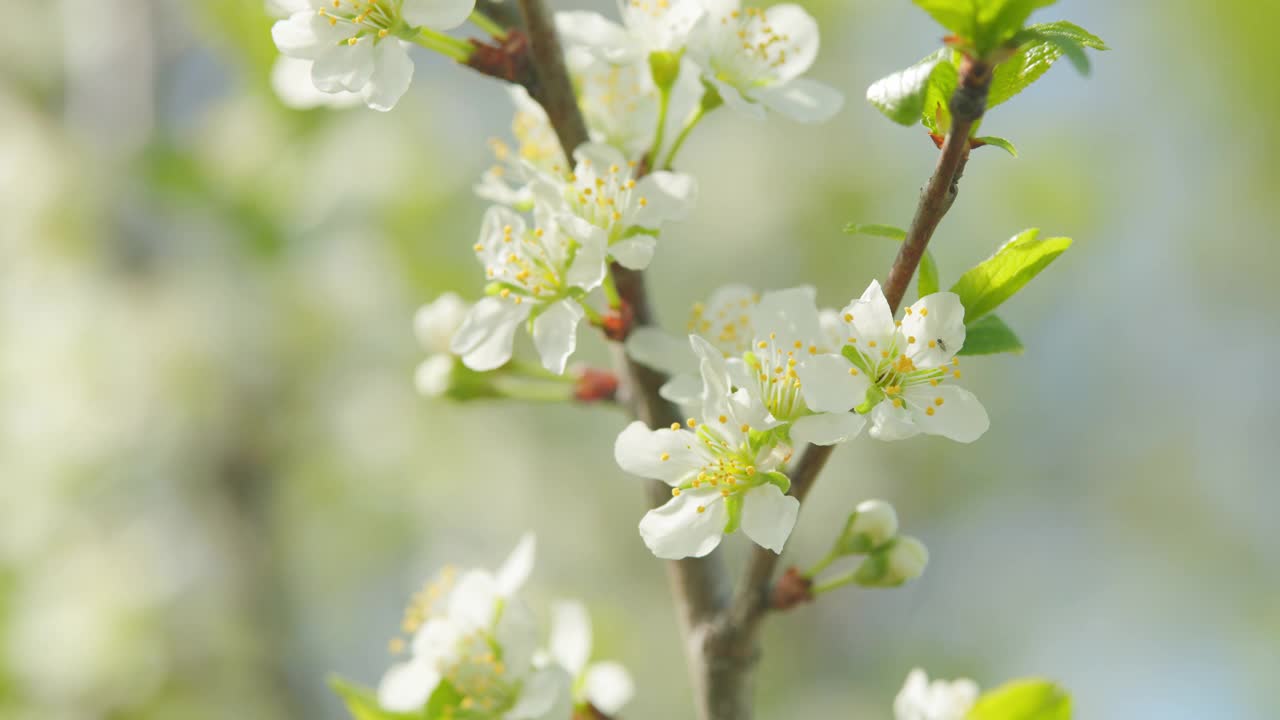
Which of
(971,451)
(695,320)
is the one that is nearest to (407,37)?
(695,320)

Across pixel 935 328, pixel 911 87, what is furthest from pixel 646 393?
pixel 911 87

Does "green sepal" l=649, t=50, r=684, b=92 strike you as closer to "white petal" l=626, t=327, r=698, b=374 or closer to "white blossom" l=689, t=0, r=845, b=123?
"white blossom" l=689, t=0, r=845, b=123

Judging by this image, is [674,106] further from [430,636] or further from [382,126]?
[382,126]

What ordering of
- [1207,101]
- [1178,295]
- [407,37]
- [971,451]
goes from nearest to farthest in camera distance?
1. [407,37]
2. [1207,101]
3. [1178,295]
4. [971,451]

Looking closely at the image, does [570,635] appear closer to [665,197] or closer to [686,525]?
[686,525]

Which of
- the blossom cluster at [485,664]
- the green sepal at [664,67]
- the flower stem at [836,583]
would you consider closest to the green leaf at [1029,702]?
the flower stem at [836,583]

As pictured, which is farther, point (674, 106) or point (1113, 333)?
point (1113, 333)

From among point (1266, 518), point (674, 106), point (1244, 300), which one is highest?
point (674, 106)

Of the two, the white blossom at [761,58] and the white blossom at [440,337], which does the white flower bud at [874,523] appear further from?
the white blossom at [440,337]
